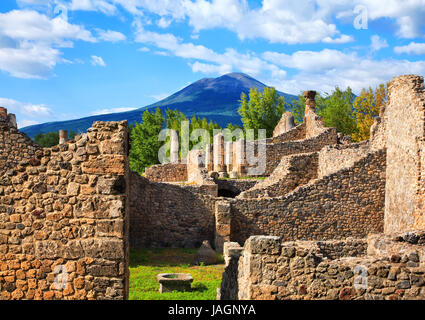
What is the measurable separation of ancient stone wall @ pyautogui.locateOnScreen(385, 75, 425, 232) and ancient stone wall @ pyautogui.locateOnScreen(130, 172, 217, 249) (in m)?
6.82

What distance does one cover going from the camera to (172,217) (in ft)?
65.8

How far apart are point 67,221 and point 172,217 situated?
12.9m

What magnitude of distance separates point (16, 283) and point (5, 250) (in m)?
0.50

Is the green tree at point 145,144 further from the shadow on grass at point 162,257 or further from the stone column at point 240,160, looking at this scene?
the shadow on grass at point 162,257

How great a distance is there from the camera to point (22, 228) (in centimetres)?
730

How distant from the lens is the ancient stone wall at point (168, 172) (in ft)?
105

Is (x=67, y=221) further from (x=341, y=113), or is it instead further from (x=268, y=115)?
(x=268, y=115)

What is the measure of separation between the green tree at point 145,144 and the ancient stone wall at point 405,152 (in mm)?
36725

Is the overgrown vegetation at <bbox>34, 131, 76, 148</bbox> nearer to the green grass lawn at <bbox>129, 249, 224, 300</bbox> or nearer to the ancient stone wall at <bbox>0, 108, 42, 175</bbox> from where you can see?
the green grass lawn at <bbox>129, 249, 224, 300</bbox>

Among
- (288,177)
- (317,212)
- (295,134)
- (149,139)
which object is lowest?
(317,212)

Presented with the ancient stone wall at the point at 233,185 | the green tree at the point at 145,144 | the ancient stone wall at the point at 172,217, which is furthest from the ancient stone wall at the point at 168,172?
the green tree at the point at 145,144

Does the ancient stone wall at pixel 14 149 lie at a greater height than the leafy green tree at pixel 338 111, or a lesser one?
lesser

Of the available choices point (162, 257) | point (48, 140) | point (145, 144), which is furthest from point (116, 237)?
point (48, 140)
